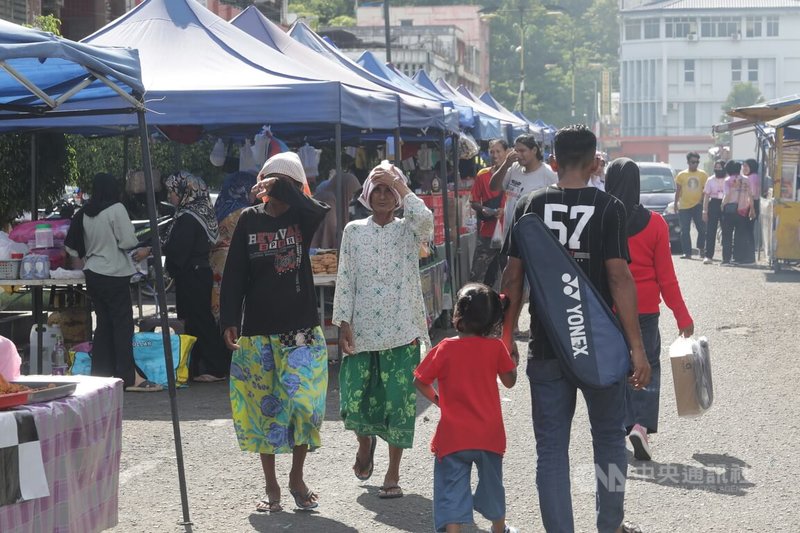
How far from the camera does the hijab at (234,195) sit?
12281 millimetres

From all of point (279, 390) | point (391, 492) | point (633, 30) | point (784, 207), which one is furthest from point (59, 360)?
point (633, 30)

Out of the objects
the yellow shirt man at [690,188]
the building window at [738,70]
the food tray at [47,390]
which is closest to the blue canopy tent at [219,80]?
the food tray at [47,390]

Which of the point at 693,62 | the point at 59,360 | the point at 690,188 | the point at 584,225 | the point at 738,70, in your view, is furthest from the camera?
the point at 693,62

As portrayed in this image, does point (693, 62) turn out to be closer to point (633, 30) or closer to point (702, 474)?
point (633, 30)

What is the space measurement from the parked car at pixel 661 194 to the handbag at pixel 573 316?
2113 cm

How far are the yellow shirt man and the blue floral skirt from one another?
17556 millimetres

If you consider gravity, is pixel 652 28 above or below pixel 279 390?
above

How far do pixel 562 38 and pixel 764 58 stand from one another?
20.0m

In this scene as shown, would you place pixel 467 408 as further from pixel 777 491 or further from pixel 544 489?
pixel 777 491

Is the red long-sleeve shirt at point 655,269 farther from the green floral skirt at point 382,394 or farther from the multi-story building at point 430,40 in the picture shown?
the multi-story building at point 430,40

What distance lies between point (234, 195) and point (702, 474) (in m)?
6.16

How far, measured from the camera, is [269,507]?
6738 millimetres

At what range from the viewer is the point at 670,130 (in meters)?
127

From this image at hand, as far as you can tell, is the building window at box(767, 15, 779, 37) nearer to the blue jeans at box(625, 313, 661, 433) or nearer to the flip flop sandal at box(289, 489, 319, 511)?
the blue jeans at box(625, 313, 661, 433)
